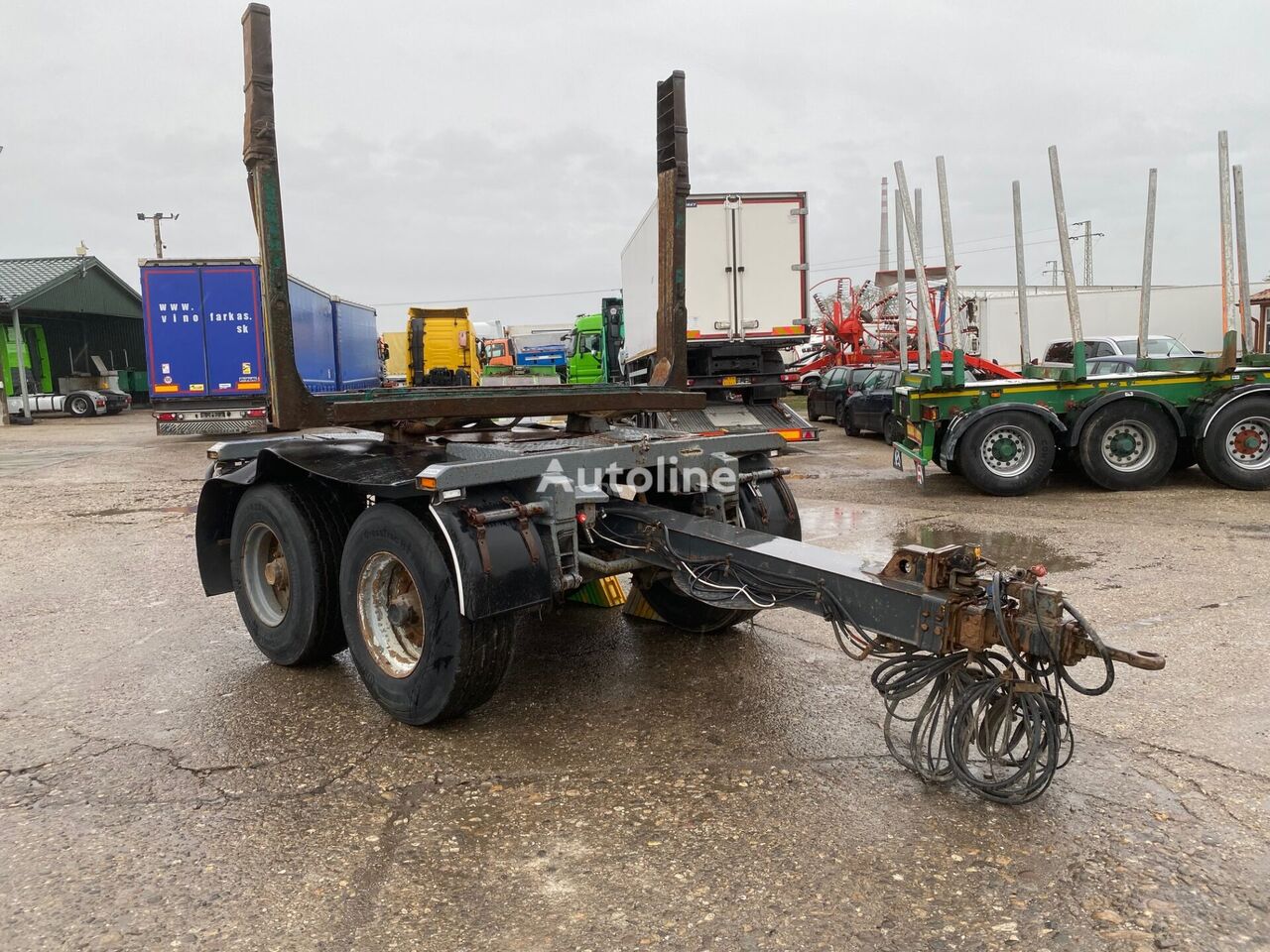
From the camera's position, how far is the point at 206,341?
1952 centimetres

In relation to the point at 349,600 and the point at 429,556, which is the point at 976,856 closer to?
the point at 429,556

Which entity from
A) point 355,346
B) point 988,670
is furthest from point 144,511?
point 355,346

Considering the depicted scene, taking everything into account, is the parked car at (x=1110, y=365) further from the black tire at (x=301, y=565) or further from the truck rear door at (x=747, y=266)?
the black tire at (x=301, y=565)

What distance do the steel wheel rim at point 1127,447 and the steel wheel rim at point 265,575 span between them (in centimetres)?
881

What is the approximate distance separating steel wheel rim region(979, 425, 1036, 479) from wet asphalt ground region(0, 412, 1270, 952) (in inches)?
172

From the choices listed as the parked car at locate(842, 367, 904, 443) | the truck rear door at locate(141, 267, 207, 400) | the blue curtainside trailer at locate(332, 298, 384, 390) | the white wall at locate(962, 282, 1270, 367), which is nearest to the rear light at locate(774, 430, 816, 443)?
the parked car at locate(842, 367, 904, 443)

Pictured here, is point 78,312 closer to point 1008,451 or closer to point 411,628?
point 1008,451

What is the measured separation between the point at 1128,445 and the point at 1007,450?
1.34 metres

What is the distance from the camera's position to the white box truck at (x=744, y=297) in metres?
14.6

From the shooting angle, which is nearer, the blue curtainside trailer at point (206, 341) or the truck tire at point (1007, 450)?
the truck tire at point (1007, 450)

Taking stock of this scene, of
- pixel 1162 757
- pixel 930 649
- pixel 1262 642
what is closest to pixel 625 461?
pixel 930 649

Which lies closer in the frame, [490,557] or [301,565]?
[490,557]

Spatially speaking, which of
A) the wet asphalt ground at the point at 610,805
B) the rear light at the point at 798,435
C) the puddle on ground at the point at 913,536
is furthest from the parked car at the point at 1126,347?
the wet asphalt ground at the point at 610,805

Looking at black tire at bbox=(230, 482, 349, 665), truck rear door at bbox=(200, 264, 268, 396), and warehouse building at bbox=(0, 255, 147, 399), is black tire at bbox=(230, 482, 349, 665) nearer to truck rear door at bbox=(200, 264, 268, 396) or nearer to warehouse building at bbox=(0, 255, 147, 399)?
truck rear door at bbox=(200, 264, 268, 396)
